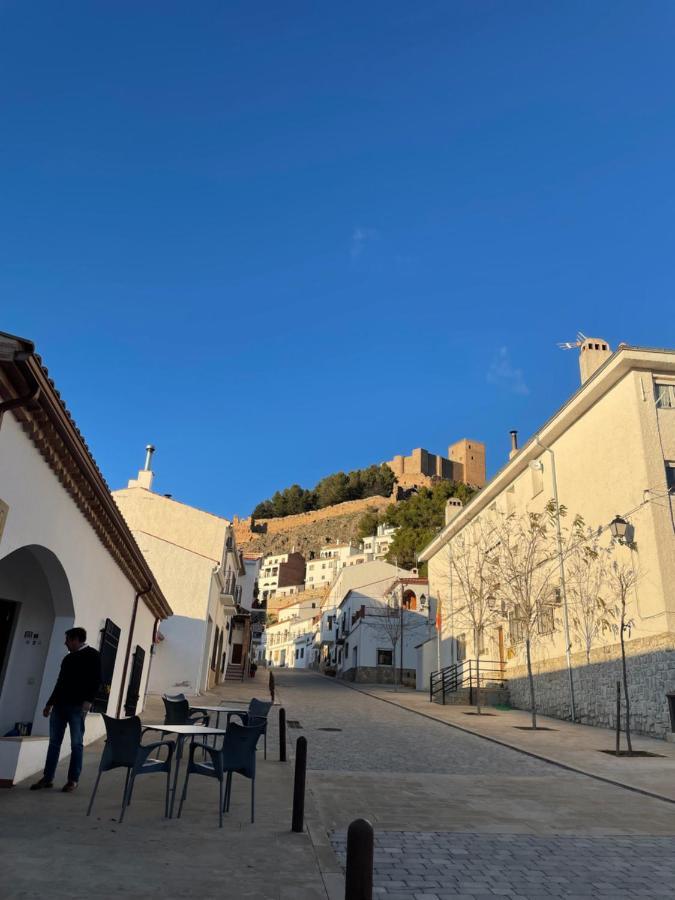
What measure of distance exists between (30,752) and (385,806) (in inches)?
154

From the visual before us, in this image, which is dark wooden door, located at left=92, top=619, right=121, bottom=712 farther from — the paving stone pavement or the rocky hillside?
the rocky hillside

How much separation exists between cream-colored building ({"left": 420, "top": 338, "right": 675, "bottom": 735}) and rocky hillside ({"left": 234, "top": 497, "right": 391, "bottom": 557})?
97.8 metres

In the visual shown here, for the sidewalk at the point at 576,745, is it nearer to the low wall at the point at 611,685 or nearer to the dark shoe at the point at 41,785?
the low wall at the point at 611,685

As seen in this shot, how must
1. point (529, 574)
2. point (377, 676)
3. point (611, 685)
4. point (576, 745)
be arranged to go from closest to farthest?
point (576, 745), point (611, 685), point (529, 574), point (377, 676)

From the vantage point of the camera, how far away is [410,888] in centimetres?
472

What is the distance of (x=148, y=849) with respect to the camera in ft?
16.6

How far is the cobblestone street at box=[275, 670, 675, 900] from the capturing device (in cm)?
A: 494

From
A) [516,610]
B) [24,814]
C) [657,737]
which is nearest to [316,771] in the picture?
[24,814]

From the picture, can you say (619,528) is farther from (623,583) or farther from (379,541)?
(379,541)

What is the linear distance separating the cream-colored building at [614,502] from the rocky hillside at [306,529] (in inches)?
3850

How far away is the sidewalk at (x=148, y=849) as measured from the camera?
4.23m

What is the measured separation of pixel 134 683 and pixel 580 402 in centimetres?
1404

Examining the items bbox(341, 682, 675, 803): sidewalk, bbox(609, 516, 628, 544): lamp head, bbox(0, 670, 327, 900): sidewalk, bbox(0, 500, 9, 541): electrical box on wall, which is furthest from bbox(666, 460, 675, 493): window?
bbox(0, 500, 9, 541): electrical box on wall

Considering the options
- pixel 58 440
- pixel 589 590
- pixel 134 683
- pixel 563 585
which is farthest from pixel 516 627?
pixel 58 440
